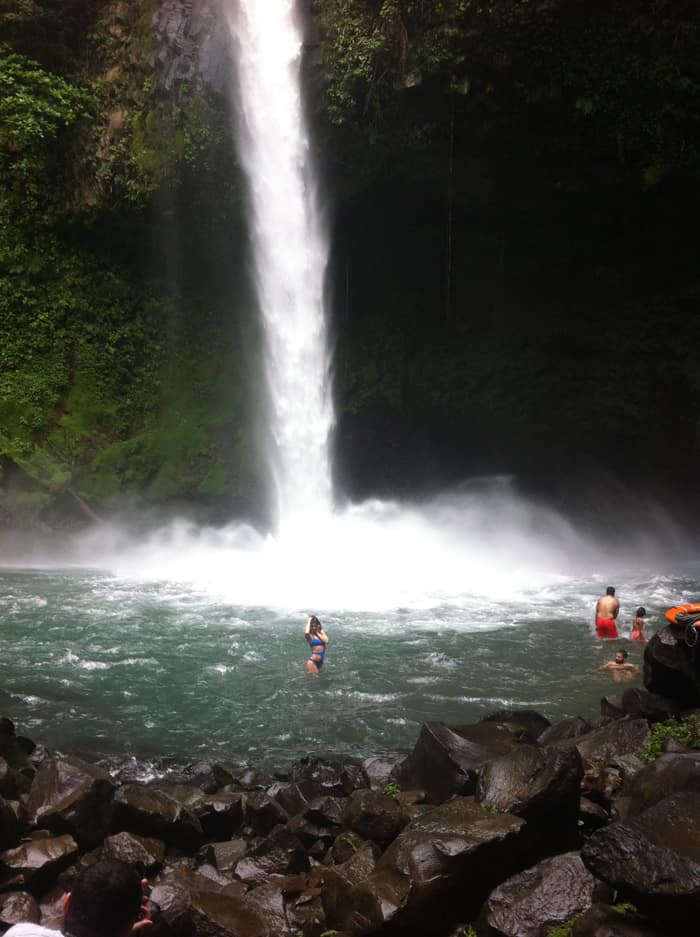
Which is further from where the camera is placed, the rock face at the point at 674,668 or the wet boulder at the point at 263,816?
the rock face at the point at 674,668

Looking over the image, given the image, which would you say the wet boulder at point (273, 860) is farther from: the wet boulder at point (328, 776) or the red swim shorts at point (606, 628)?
the red swim shorts at point (606, 628)

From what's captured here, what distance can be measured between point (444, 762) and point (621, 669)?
4.56 m

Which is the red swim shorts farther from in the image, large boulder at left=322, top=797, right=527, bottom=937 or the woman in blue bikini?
large boulder at left=322, top=797, right=527, bottom=937

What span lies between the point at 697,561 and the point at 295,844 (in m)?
17.6

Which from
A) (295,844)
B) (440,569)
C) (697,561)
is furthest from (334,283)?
(295,844)

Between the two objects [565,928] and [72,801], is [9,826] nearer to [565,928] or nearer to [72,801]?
[72,801]

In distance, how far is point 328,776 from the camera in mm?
6387

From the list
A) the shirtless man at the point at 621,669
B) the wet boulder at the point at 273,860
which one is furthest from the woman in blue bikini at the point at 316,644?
the wet boulder at the point at 273,860

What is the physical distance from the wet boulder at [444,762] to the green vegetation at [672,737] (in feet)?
3.72

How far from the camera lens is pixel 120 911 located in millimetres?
2514

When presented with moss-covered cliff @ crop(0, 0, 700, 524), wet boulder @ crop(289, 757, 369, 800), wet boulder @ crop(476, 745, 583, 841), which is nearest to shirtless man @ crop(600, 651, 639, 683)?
wet boulder @ crop(289, 757, 369, 800)

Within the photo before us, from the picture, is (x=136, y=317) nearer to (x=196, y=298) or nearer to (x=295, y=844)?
(x=196, y=298)

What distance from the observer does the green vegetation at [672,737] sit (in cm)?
528

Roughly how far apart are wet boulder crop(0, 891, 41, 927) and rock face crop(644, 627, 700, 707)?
200 inches
